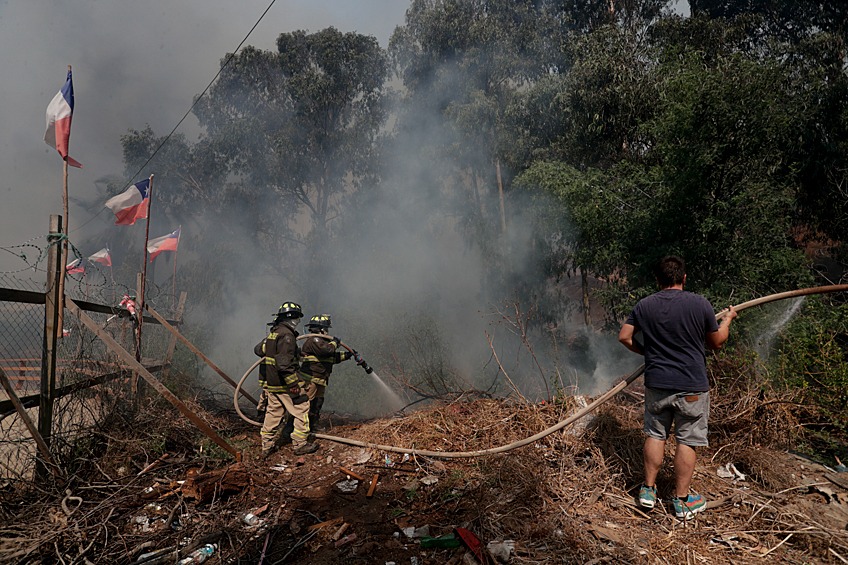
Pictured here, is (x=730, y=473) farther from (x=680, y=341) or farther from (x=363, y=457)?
(x=363, y=457)

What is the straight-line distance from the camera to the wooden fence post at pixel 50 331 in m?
3.73

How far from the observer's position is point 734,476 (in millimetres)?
3557

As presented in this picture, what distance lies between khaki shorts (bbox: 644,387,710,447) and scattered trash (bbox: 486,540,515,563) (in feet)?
3.86

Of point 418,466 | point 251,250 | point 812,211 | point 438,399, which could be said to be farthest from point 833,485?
point 251,250

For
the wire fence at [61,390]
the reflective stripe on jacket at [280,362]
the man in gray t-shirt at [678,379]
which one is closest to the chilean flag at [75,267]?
the wire fence at [61,390]

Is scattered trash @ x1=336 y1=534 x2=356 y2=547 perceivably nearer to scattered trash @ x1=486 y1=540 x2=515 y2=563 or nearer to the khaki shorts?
scattered trash @ x1=486 y1=540 x2=515 y2=563

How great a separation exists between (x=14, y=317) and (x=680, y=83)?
10.4 m

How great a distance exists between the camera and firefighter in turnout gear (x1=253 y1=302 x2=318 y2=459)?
17.4ft

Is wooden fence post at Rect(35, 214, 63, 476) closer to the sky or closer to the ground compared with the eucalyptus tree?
closer to the ground

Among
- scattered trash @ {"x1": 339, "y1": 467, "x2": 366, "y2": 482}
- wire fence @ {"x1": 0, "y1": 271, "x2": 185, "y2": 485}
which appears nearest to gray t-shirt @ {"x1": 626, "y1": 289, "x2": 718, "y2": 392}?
scattered trash @ {"x1": 339, "y1": 467, "x2": 366, "y2": 482}

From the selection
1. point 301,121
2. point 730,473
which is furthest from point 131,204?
point 301,121

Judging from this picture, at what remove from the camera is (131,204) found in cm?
649

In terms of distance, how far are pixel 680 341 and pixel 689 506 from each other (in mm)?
1026

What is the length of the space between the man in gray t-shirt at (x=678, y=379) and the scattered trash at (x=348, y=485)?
2.23 meters
